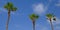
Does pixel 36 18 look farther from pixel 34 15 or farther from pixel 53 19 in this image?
pixel 53 19

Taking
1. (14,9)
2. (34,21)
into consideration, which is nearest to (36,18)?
(34,21)

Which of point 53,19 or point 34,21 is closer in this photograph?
point 34,21

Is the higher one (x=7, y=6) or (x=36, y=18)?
(x=7, y=6)

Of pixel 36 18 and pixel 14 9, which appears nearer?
pixel 14 9

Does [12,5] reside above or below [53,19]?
above

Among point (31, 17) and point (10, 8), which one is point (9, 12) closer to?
point (10, 8)

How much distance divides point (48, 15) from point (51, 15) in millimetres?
1380

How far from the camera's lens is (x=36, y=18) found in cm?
7006

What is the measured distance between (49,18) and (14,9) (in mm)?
22731

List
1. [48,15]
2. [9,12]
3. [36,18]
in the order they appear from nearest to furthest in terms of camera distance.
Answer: [9,12] → [36,18] → [48,15]

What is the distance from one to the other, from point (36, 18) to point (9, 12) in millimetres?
16950

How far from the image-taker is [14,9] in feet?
186

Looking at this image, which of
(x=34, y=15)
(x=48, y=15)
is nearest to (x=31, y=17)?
(x=34, y=15)

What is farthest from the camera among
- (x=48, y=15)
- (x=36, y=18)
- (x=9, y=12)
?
(x=48, y=15)
